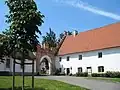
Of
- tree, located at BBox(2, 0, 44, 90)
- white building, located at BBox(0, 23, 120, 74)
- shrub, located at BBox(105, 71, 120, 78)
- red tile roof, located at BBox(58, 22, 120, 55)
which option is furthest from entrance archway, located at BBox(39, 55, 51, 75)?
tree, located at BBox(2, 0, 44, 90)

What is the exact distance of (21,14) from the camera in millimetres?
15633

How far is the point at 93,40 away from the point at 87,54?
312cm

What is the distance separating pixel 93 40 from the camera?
6050 centimetres

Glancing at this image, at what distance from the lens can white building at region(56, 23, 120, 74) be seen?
53.9 metres

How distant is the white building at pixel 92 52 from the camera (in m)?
53.9

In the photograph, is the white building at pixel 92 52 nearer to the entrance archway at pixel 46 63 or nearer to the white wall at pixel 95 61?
the white wall at pixel 95 61

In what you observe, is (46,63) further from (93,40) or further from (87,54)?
(93,40)

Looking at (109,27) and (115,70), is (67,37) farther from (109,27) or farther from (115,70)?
(115,70)

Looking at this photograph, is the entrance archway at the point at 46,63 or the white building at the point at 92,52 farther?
the entrance archway at the point at 46,63

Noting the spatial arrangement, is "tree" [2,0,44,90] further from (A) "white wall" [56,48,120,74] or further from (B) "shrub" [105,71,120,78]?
(A) "white wall" [56,48,120,74]

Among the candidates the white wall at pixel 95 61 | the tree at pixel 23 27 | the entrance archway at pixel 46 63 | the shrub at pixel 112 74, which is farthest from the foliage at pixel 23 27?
the entrance archway at pixel 46 63

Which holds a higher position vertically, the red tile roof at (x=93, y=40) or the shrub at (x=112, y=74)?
the red tile roof at (x=93, y=40)

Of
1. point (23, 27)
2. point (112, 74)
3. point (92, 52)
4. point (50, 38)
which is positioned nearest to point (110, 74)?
point (112, 74)

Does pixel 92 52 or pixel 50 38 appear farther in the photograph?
pixel 50 38
